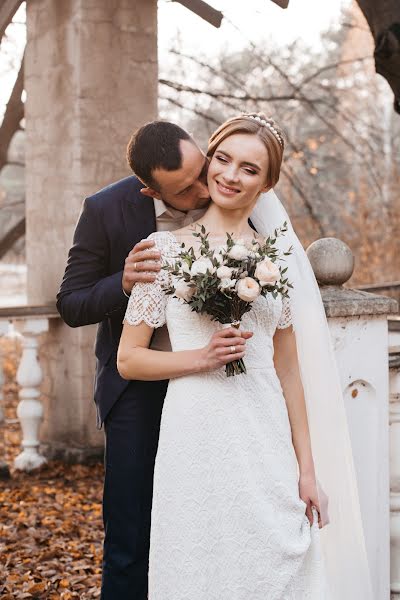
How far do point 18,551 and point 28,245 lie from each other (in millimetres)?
2517

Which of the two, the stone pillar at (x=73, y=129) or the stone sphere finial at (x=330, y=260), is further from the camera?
the stone pillar at (x=73, y=129)

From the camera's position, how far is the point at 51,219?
6.10 metres

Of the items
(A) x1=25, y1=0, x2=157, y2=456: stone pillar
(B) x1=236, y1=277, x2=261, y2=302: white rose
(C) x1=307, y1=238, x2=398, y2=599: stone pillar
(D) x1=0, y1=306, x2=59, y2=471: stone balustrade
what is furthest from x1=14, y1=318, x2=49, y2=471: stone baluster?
(B) x1=236, y1=277, x2=261, y2=302: white rose

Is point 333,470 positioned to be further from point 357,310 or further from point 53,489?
point 53,489

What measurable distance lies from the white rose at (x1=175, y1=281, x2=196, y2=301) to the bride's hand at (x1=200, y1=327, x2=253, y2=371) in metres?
0.12

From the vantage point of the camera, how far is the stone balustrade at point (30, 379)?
5812 millimetres

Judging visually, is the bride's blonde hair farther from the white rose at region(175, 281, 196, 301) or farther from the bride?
the white rose at region(175, 281, 196, 301)

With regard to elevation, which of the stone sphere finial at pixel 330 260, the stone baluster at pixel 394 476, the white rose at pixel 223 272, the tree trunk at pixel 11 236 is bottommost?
the stone baluster at pixel 394 476

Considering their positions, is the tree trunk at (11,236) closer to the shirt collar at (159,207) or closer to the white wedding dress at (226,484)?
the shirt collar at (159,207)

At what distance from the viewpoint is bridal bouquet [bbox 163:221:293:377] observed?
2117 millimetres

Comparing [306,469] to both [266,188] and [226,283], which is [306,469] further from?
[266,188]

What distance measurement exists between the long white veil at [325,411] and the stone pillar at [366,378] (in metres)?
0.25

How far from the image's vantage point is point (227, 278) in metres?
2.11

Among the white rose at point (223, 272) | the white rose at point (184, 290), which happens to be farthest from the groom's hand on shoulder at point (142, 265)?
the white rose at point (223, 272)
